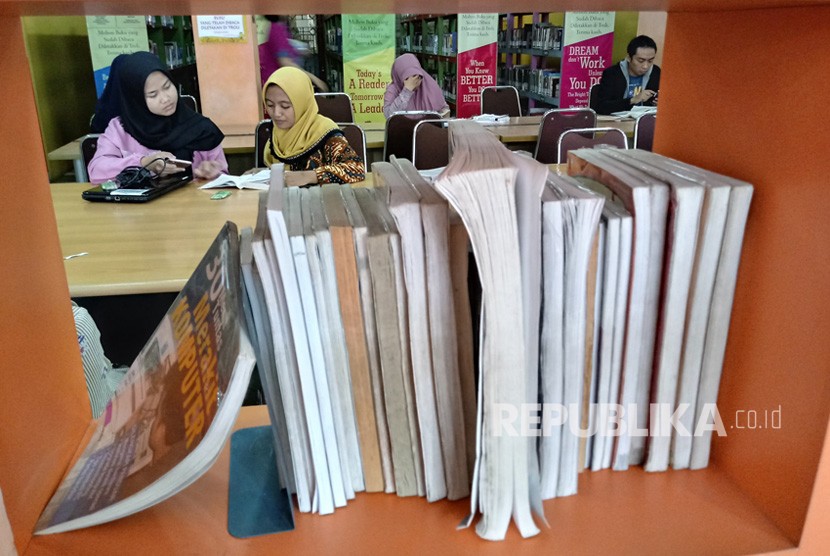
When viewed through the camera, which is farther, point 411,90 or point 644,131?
point 411,90

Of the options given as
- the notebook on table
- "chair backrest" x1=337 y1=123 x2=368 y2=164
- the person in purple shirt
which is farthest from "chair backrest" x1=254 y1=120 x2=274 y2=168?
the person in purple shirt

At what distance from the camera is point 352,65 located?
20.2 ft

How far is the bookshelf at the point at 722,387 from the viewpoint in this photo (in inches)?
20.0

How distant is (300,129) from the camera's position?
A: 3.28 meters

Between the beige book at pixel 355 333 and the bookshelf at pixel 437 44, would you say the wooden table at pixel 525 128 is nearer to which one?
the bookshelf at pixel 437 44

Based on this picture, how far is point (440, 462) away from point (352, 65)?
6.06 meters

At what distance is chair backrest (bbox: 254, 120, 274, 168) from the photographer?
3.73 meters

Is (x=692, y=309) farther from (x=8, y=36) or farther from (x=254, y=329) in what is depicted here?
(x=8, y=36)

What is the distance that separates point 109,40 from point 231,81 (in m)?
1.11

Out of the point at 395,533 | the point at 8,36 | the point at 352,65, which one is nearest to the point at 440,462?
the point at 395,533

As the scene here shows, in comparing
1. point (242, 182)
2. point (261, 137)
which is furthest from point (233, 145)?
point (242, 182)

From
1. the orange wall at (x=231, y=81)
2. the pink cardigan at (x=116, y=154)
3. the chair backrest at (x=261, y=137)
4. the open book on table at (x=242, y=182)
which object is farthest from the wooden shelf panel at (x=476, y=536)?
the orange wall at (x=231, y=81)

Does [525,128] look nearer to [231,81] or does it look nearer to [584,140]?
[584,140]

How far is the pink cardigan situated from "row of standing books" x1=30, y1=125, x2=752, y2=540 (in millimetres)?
2876
